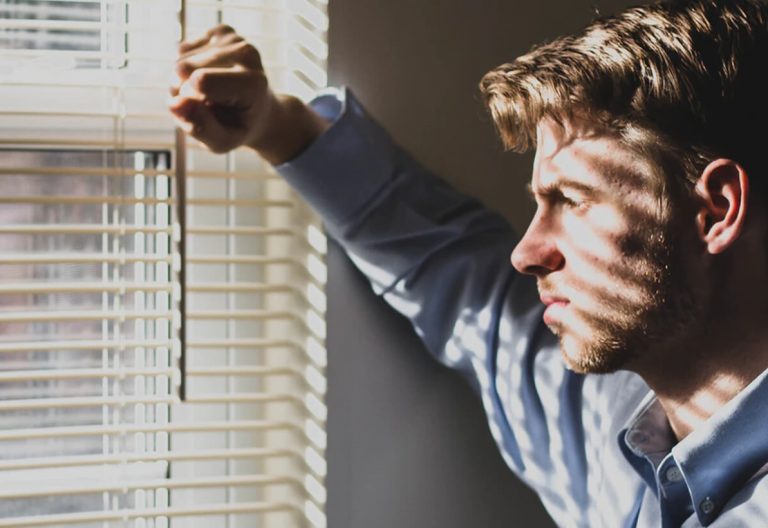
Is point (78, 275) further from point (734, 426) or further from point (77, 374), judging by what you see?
point (734, 426)

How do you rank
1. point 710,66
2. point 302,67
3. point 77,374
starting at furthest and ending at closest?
point 302,67, point 77,374, point 710,66

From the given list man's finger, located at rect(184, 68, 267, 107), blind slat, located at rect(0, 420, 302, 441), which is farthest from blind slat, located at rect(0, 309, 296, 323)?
man's finger, located at rect(184, 68, 267, 107)

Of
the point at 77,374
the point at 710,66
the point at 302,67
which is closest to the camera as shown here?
the point at 710,66

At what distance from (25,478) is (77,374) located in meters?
0.14

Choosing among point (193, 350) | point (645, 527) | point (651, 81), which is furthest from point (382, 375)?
point (651, 81)

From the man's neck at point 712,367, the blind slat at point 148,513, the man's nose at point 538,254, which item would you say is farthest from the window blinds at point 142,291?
the man's neck at point 712,367

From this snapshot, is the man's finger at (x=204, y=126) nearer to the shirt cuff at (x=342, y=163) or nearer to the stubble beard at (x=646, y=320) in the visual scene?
the shirt cuff at (x=342, y=163)

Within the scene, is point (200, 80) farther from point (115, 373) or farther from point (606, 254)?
point (606, 254)

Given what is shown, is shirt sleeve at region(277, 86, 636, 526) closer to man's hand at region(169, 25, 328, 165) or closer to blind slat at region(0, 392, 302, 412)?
man's hand at region(169, 25, 328, 165)

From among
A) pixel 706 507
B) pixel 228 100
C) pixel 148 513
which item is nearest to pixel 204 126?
pixel 228 100

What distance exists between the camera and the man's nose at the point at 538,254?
1.26m

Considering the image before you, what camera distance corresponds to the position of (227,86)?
1.23m

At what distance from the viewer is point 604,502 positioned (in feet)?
4.31

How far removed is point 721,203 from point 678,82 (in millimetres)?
133
